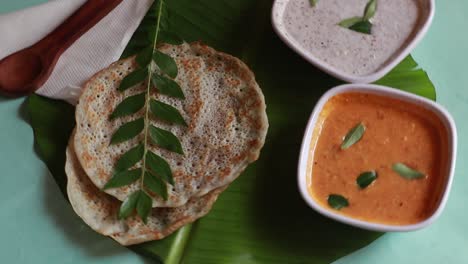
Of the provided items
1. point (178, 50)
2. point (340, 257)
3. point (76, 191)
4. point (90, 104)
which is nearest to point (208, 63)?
point (178, 50)

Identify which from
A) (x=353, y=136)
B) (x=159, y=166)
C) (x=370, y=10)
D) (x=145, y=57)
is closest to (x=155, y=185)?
(x=159, y=166)

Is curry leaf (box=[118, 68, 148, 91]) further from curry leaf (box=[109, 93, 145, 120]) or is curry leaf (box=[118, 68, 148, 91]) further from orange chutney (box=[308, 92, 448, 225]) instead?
orange chutney (box=[308, 92, 448, 225])

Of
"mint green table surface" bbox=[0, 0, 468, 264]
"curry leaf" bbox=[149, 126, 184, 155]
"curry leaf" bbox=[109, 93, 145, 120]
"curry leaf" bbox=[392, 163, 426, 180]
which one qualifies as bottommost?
"mint green table surface" bbox=[0, 0, 468, 264]

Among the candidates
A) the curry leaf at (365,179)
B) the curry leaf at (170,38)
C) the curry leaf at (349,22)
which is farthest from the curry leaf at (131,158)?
the curry leaf at (349,22)

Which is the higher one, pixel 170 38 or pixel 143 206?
pixel 170 38

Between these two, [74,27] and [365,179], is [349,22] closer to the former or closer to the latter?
[365,179]

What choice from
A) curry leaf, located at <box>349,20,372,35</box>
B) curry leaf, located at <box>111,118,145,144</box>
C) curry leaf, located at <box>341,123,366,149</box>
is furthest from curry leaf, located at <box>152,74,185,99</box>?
curry leaf, located at <box>349,20,372,35</box>

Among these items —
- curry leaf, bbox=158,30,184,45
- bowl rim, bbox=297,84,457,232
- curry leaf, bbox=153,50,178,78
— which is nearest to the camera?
bowl rim, bbox=297,84,457,232
